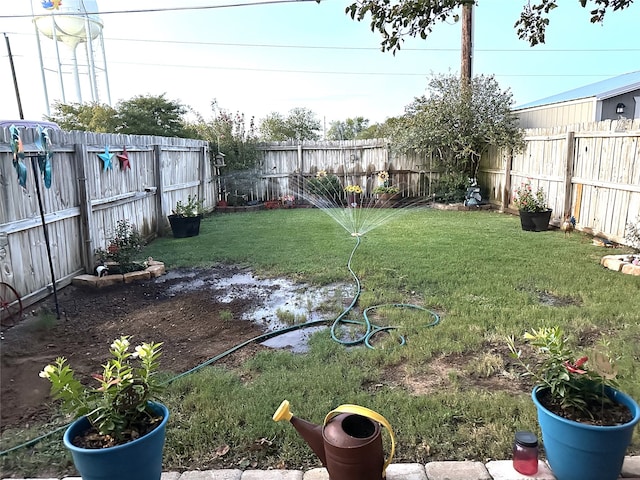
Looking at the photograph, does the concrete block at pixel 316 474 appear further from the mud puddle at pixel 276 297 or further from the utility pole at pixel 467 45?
the utility pole at pixel 467 45

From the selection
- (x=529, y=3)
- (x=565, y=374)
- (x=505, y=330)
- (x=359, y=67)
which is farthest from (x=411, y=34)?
(x=359, y=67)

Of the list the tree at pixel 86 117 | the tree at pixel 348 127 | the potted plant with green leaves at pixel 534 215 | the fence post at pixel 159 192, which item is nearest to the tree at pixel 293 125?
the tree at pixel 348 127

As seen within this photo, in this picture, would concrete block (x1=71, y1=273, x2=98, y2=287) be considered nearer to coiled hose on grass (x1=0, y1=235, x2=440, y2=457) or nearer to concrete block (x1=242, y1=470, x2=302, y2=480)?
coiled hose on grass (x1=0, y1=235, x2=440, y2=457)

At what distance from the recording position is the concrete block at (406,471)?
6.11 feet

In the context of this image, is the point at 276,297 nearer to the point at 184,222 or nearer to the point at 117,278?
the point at 117,278

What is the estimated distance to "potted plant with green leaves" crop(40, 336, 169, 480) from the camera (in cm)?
159

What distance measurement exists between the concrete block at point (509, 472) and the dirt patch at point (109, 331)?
1835 mm

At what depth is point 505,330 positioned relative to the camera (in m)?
3.42

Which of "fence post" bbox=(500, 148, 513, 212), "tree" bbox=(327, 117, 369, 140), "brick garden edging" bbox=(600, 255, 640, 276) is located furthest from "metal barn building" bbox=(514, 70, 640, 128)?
"tree" bbox=(327, 117, 369, 140)

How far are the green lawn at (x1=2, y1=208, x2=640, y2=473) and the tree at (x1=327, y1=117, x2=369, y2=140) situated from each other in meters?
18.2

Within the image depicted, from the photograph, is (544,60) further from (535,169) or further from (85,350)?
(85,350)

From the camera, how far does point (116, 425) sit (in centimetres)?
168

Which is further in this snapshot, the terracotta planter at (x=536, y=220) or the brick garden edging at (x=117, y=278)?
the terracotta planter at (x=536, y=220)

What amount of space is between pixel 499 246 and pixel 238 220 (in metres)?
5.42
